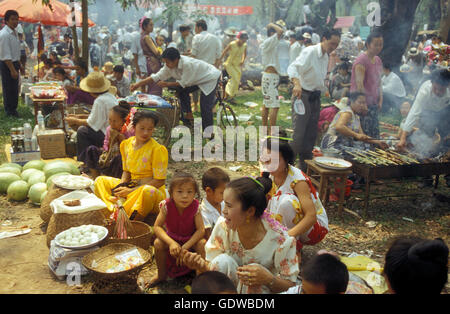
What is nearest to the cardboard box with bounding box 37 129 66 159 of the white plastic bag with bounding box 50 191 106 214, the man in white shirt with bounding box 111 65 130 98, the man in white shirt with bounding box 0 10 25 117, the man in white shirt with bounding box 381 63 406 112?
the white plastic bag with bounding box 50 191 106 214

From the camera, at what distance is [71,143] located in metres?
7.04

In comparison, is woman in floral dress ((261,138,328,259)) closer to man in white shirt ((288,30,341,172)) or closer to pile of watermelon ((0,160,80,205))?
man in white shirt ((288,30,341,172))

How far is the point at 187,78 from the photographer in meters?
7.78

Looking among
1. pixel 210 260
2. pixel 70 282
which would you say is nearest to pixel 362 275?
pixel 210 260

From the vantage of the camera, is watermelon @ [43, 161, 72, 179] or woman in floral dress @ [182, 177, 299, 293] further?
watermelon @ [43, 161, 72, 179]

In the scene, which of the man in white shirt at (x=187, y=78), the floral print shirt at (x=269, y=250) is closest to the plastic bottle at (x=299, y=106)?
the man in white shirt at (x=187, y=78)

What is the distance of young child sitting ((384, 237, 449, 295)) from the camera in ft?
7.32

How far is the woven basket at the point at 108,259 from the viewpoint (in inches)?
132

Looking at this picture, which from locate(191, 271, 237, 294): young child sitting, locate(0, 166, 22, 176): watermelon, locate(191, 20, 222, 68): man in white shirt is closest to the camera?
locate(191, 271, 237, 294): young child sitting

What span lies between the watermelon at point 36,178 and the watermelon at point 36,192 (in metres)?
0.18

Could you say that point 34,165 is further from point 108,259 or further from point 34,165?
point 108,259

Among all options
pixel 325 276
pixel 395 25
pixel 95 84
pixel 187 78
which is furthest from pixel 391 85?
pixel 325 276

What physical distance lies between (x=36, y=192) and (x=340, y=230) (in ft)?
13.0
